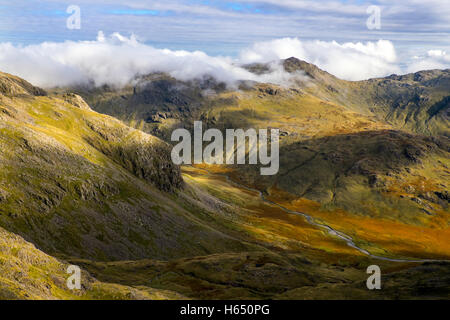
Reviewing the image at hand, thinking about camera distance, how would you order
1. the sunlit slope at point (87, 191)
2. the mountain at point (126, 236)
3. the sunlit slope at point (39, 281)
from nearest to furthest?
the sunlit slope at point (39, 281)
the mountain at point (126, 236)
the sunlit slope at point (87, 191)

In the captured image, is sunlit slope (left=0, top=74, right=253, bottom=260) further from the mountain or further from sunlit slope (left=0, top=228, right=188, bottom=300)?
sunlit slope (left=0, top=228, right=188, bottom=300)

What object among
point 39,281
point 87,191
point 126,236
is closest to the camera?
point 39,281

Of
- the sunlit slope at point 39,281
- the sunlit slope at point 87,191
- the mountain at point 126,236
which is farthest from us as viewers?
the sunlit slope at point 87,191

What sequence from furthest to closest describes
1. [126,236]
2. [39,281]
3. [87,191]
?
[87,191] → [126,236] → [39,281]

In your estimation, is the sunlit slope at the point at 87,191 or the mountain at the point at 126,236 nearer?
the mountain at the point at 126,236

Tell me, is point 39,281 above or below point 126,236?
above

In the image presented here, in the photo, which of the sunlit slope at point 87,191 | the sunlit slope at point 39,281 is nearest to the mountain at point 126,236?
the sunlit slope at point 39,281

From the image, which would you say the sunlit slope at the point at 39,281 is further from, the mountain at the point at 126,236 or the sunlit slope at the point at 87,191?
the sunlit slope at the point at 87,191

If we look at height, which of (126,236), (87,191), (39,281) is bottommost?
(126,236)

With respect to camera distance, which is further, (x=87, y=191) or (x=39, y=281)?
(x=87, y=191)

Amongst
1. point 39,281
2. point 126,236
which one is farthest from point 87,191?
point 39,281

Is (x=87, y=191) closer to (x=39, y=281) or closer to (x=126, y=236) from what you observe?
(x=126, y=236)

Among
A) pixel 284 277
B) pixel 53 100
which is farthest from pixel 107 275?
pixel 53 100
